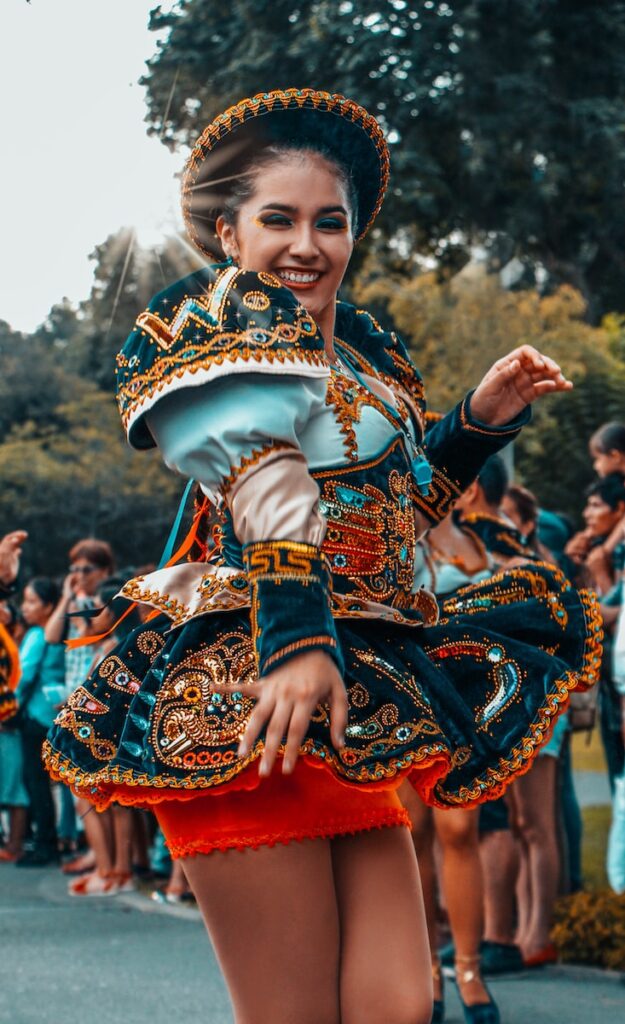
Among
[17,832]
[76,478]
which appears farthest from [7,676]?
[76,478]

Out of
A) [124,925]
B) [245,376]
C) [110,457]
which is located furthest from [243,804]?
[110,457]

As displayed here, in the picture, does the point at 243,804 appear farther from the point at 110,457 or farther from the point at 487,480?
the point at 110,457

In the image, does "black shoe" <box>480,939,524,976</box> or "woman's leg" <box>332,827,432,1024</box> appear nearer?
"woman's leg" <box>332,827,432,1024</box>

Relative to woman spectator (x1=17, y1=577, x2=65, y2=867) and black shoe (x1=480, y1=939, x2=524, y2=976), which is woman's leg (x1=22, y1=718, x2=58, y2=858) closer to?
woman spectator (x1=17, y1=577, x2=65, y2=867)

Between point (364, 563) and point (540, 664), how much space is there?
40 cm

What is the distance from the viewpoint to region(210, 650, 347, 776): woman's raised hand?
2119 millimetres

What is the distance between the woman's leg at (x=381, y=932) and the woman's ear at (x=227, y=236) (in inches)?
43.3

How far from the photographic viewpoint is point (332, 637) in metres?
2.21

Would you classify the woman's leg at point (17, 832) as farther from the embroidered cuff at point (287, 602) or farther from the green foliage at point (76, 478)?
the green foliage at point (76, 478)

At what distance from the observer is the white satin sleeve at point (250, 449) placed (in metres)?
2.28

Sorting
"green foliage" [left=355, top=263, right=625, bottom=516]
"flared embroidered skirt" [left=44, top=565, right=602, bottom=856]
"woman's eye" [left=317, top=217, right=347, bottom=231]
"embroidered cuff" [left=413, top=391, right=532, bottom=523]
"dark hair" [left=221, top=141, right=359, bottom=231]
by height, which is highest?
"green foliage" [left=355, top=263, right=625, bottom=516]

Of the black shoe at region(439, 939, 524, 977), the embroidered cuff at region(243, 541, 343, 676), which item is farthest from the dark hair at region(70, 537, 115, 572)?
the embroidered cuff at region(243, 541, 343, 676)

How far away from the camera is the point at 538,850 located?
603 cm

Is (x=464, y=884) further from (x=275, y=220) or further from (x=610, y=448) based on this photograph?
(x=275, y=220)
